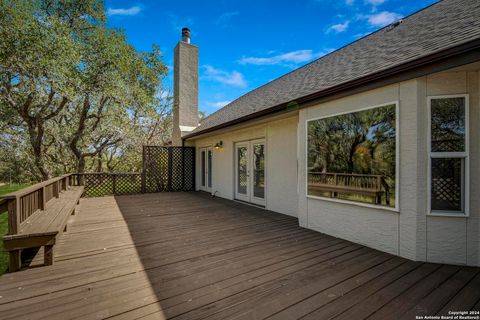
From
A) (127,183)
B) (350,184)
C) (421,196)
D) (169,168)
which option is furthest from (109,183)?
(421,196)

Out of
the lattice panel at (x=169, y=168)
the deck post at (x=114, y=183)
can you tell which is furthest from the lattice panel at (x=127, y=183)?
the lattice panel at (x=169, y=168)

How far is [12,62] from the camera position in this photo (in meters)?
7.41

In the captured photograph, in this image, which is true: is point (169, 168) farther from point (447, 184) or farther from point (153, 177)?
point (447, 184)

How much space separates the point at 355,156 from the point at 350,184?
0.49 metres

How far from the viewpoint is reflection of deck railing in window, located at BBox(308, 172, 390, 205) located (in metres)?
3.38

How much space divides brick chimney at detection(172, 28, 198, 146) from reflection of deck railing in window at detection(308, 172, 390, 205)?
25.8 feet

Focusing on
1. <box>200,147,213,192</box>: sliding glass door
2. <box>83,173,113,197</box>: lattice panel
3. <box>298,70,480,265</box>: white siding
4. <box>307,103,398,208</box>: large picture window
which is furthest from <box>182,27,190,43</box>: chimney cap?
<box>298,70,480,265</box>: white siding

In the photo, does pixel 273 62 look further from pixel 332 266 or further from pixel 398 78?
pixel 332 266

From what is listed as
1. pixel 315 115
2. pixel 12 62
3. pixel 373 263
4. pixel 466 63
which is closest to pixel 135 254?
pixel 373 263

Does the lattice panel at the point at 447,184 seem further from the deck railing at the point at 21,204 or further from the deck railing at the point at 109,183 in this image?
the deck railing at the point at 109,183

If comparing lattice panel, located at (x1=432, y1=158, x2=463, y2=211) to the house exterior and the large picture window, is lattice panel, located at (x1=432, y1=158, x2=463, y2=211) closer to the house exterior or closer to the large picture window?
the house exterior

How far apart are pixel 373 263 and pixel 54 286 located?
3801 millimetres

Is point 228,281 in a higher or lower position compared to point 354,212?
lower

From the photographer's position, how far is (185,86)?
11.1m
